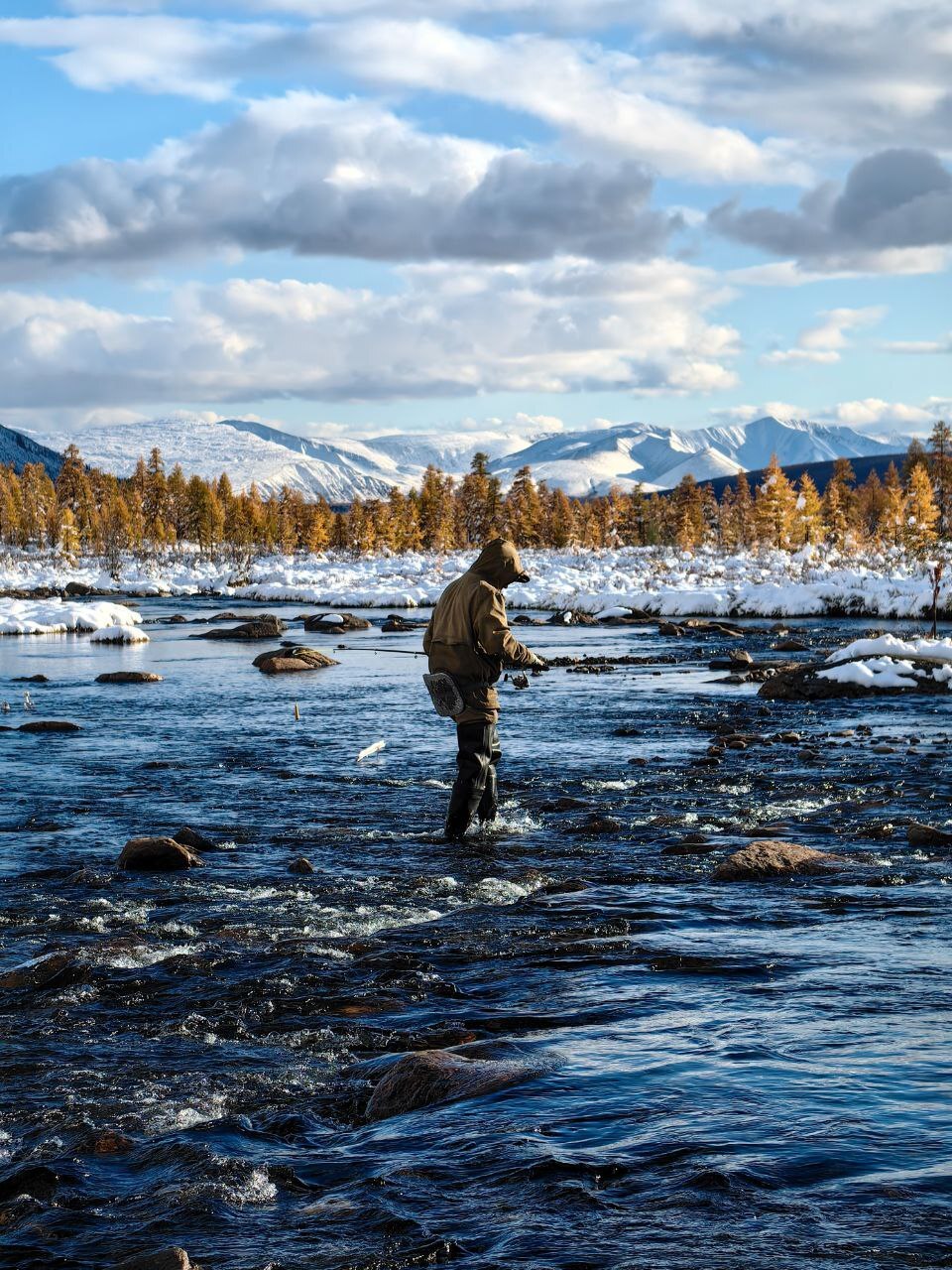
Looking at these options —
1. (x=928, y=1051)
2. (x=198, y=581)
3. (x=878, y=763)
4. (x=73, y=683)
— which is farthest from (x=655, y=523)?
(x=928, y=1051)

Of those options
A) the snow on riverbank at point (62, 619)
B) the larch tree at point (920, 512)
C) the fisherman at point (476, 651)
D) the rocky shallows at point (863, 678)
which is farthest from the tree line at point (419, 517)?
the fisherman at point (476, 651)

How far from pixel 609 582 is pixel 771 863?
49.6 m

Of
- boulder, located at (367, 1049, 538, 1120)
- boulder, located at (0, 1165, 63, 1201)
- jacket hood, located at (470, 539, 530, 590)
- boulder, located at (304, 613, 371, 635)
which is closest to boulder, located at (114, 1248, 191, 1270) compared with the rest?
boulder, located at (0, 1165, 63, 1201)

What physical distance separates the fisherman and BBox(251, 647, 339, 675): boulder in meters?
16.9

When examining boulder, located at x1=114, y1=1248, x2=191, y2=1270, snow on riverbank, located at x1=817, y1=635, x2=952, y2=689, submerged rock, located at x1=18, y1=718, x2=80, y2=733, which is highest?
→ snow on riverbank, located at x1=817, y1=635, x2=952, y2=689

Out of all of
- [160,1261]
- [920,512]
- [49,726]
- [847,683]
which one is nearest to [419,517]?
[920,512]

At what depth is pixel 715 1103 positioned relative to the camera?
16.6 ft

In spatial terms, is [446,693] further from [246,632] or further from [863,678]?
[246,632]

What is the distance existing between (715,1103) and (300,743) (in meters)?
12.5

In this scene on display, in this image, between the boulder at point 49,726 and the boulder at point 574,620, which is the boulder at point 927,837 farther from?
the boulder at point 574,620

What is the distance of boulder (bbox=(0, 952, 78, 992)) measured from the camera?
6.94m

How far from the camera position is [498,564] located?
34.2 feet

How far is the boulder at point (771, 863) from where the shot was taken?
9148mm

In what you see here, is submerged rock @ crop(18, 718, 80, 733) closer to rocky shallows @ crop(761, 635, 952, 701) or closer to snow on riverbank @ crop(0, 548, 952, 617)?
rocky shallows @ crop(761, 635, 952, 701)
